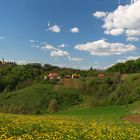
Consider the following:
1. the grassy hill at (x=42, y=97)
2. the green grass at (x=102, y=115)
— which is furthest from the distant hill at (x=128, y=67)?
the green grass at (x=102, y=115)

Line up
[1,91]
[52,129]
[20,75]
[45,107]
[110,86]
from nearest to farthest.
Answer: [52,129]
[45,107]
[110,86]
[1,91]
[20,75]

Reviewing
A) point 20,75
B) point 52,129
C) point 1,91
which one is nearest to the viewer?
point 52,129

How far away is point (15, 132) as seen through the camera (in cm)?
1917

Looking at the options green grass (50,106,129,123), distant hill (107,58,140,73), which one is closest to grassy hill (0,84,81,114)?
distant hill (107,58,140,73)

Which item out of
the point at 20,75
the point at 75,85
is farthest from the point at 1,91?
the point at 75,85

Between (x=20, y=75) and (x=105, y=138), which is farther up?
(x=20, y=75)

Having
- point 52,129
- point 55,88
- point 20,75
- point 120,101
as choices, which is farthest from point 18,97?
point 52,129

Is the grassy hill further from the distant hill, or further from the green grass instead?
the green grass

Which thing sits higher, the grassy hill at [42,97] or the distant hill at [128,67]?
the distant hill at [128,67]

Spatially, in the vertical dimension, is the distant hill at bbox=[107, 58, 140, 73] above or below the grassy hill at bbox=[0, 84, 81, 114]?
above

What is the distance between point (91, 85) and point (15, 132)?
348 feet

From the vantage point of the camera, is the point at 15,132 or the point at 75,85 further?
the point at 75,85

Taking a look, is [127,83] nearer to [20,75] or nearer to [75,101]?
[75,101]

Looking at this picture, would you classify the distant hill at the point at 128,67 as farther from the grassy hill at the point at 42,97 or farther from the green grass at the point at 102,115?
the green grass at the point at 102,115
